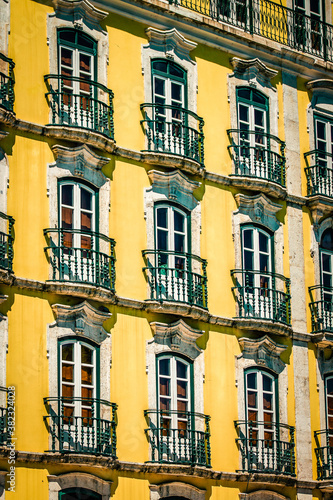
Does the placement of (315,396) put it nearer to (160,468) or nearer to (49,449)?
(160,468)

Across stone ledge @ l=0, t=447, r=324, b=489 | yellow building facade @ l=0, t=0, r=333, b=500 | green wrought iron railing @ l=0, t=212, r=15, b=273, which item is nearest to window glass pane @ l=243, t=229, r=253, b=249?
yellow building facade @ l=0, t=0, r=333, b=500

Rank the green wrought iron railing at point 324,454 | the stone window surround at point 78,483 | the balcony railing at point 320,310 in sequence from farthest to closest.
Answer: the balcony railing at point 320,310 → the green wrought iron railing at point 324,454 → the stone window surround at point 78,483

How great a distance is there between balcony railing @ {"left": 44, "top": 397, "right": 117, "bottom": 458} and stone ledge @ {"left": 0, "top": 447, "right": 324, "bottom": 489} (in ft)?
0.55

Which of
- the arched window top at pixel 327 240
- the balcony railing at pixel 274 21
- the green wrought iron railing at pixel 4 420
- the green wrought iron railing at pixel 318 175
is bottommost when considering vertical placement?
the green wrought iron railing at pixel 4 420

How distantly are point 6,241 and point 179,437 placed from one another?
6091 mm

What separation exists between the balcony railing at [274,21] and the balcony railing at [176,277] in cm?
685

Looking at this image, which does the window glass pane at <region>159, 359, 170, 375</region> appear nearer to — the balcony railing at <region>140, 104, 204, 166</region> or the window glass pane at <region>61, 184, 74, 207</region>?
the window glass pane at <region>61, 184, 74, 207</region>

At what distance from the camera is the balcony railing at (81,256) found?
2886cm

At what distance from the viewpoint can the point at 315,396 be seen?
33125 millimetres

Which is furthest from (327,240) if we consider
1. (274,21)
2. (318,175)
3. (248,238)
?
(274,21)

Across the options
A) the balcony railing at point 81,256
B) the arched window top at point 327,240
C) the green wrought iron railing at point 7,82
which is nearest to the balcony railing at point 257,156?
the arched window top at point 327,240

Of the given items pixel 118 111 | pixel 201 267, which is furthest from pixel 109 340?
pixel 118 111

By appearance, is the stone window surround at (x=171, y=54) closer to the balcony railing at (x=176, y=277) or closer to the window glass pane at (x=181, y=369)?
the balcony railing at (x=176, y=277)

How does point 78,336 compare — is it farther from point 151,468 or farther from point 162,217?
point 162,217
